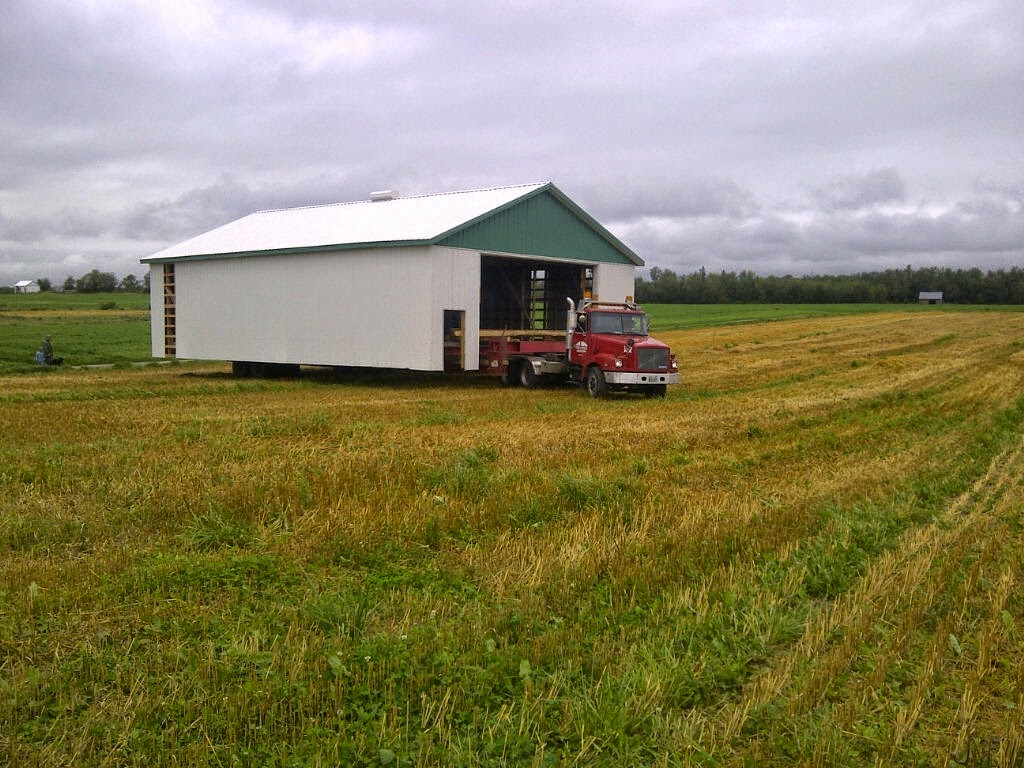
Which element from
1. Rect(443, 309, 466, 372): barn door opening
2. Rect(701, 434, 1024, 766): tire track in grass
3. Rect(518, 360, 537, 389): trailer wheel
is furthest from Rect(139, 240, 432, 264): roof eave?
Rect(701, 434, 1024, 766): tire track in grass

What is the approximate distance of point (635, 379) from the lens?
20328 millimetres

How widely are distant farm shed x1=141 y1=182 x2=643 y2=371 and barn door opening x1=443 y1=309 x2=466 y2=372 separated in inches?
1.6

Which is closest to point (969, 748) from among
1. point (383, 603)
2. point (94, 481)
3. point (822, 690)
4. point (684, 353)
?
point (822, 690)

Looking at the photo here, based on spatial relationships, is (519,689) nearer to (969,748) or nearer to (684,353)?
(969,748)

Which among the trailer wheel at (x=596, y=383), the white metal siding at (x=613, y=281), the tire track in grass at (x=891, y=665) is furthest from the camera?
the white metal siding at (x=613, y=281)

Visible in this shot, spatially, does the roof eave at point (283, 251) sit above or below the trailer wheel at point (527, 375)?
above

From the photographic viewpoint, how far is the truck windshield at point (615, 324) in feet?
71.3

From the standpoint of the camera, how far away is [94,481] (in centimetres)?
916

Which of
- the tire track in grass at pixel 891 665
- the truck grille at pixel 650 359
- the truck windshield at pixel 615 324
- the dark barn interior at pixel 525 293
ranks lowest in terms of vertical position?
the tire track in grass at pixel 891 665

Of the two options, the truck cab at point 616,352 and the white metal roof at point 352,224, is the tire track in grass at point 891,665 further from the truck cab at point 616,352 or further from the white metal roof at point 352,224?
the white metal roof at point 352,224

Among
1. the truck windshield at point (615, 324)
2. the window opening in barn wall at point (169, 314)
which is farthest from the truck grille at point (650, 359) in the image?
the window opening in barn wall at point (169, 314)

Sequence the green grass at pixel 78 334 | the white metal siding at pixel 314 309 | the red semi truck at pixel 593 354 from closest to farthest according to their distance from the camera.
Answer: the red semi truck at pixel 593 354
the white metal siding at pixel 314 309
the green grass at pixel 78 334

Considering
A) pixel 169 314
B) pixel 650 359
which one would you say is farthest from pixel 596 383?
pixel 169 314

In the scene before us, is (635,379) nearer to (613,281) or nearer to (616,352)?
(616,352)
